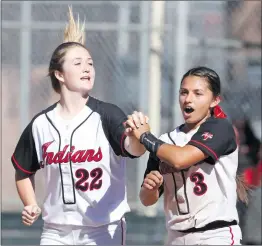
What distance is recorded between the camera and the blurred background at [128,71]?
7.84 metres

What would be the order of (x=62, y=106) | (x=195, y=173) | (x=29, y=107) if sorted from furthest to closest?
(x=29, y=107) → (x=62, y=106) → (x=195, y=173)

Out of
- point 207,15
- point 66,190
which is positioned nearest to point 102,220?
point 66,190

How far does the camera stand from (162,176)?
14.2ft

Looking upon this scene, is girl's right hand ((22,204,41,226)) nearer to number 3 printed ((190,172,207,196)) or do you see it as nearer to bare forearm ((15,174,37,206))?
bare forearm ((15,174,37,206))

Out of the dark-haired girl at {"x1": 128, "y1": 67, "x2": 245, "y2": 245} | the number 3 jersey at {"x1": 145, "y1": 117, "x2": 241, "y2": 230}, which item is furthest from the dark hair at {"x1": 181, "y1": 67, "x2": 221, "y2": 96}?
the number 3 jersey at {"x1": 145, "y1": 117, "x2": 241, "y2": 230}

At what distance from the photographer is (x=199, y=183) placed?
14.0 ft

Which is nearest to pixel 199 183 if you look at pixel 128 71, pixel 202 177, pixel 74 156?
pixel 202 177

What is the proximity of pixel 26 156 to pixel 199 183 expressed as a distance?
0.94 meters

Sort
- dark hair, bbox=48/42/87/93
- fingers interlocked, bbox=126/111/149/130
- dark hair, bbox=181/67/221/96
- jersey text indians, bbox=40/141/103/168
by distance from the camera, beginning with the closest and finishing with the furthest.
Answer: fingers interlocked, bbox=126/111/149/130
dark hair, bbox=181/67/221/96
jersey text indians, bbox=40/141/103/168
dark hair, bbox=48/42/87/93

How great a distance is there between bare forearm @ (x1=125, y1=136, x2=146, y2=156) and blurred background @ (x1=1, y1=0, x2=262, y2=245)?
11.4ft

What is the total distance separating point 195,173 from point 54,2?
394 centimetres

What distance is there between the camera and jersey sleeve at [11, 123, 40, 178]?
4.67 metres

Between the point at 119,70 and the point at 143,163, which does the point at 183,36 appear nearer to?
the point at 119,70

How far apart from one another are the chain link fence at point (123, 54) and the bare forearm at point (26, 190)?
3.05 metres
